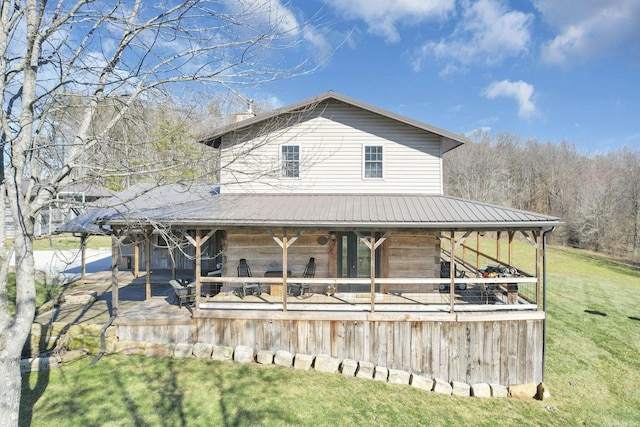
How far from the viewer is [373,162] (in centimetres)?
1213

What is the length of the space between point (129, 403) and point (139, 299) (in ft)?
17.5

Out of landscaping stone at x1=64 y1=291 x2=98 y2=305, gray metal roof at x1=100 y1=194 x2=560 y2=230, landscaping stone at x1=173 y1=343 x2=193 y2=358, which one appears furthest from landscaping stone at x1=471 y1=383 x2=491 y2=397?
landscaping stone at x1=64 y1=291 x2=98 y2=305

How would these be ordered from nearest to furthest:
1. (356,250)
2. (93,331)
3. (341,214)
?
(93,331)
(341,214)
(356,250)

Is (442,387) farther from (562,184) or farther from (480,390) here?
(562,184)

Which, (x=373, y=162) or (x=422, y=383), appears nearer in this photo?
(x=422, y=383)

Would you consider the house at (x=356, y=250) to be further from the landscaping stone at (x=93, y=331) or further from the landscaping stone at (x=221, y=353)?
the landscaping stone at (x=93, y=331)

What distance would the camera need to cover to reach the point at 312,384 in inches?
308

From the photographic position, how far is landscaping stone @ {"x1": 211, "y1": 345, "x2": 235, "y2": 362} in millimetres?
8680

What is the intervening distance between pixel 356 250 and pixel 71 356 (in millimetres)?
8563

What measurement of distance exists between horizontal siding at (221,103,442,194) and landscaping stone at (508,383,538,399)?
637 centimetres

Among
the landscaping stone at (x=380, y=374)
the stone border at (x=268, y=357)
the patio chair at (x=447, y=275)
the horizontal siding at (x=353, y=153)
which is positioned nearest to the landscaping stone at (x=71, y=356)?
the stone border at (x=268, y=357)

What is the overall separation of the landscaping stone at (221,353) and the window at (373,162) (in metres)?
7.39

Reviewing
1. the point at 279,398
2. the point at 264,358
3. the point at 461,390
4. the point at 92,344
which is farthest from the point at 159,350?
the point at 461,390

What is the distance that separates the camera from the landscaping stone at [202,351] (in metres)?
8.70
